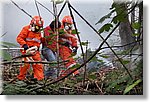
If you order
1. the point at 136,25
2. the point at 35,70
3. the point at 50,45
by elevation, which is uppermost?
the point at 136,25

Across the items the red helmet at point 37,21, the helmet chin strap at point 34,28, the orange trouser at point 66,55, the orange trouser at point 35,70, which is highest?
the red helmet at point 37,21

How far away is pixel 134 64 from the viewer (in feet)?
7.46

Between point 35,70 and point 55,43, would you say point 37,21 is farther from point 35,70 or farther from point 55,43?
point 35,70

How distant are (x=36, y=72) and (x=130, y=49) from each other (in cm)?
56

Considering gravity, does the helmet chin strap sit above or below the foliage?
above

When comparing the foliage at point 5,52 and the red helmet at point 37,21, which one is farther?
the red helmet at point 37,21

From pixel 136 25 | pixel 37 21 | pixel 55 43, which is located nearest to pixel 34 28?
pixel 37 21

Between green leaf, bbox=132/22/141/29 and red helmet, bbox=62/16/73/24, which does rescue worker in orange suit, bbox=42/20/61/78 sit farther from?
green leaf, bbox=132/22/141/29

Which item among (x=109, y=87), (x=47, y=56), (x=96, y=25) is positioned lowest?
(x=109, y=87)

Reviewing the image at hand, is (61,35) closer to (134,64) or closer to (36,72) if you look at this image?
(36,72)

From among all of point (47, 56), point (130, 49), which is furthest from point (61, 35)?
point (130, 49)

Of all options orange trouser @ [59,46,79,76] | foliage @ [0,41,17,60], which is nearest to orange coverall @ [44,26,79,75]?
orange trouser @ [59,46,79,76]

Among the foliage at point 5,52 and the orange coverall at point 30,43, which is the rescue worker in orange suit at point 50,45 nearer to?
the orange coverall at point 30,43

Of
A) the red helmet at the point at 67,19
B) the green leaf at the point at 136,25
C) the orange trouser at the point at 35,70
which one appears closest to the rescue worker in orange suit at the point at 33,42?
the orange trouser at the point at 35,70
